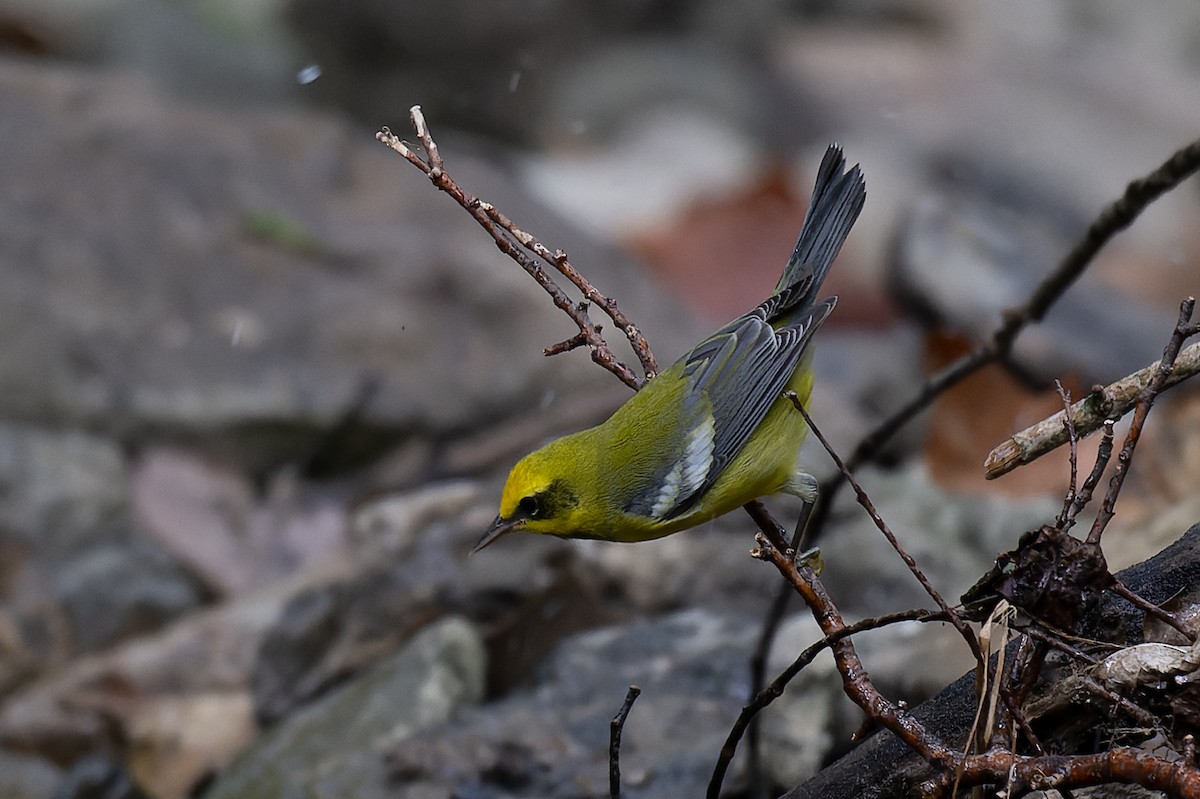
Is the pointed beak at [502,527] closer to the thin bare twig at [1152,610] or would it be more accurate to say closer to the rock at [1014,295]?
the thin bare twig at [1152,610]

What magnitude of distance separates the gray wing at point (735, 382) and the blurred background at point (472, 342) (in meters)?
0.69

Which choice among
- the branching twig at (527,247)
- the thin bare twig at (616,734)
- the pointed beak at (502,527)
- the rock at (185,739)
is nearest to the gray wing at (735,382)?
the pointed beak at (502,527)

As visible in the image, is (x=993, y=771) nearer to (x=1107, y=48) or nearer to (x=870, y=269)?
(x=870, y=269)

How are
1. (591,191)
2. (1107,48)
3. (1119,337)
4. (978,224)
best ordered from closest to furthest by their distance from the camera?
(1119,337)
(978,224)
(591,191)
(1107,48)

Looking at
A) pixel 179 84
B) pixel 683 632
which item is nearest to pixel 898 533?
pixel 683 632

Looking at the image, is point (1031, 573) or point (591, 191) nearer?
point (1031, 573)

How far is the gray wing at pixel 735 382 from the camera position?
3.01m

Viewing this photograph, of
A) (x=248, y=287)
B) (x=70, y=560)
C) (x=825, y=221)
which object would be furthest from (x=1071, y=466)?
(x=248, y=287)

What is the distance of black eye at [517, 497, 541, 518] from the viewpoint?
9.04ft

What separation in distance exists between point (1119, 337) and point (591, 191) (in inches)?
153

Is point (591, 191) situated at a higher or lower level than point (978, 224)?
higher

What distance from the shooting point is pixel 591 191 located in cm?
877

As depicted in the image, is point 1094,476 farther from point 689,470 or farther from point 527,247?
point 689,470

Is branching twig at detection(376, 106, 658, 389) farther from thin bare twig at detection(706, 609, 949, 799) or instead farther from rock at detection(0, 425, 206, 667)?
rock at detection(0, 425, 206, 667)
